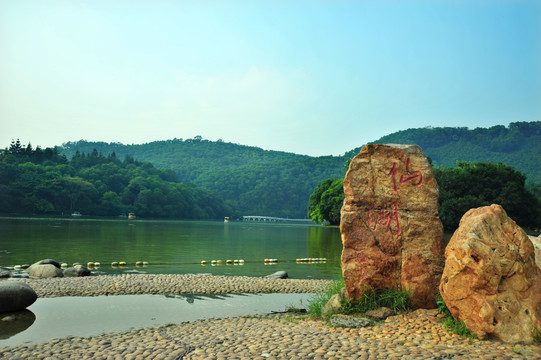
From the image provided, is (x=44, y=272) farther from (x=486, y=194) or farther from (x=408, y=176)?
(x=486, y=194)

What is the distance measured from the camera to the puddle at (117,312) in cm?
1116

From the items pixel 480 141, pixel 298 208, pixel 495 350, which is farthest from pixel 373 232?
pixel 298 208

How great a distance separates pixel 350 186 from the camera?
11805 millimetres

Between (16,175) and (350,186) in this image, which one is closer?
(350,186)

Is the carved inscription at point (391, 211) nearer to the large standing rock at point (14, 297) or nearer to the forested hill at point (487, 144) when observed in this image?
the large standing rock at point (14, 297)

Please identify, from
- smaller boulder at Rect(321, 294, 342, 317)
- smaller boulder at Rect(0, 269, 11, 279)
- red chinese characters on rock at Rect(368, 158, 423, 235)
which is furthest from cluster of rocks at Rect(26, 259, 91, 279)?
red chinese characters on rock at Rect(368, 158, 423, 235)

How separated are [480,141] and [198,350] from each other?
145 meters

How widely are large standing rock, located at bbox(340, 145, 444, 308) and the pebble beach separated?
1.10 metres

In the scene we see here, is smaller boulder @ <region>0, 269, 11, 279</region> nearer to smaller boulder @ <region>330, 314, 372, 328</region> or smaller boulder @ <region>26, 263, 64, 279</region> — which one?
smaller boulder @ <region>26, 263, 64, 279</region>

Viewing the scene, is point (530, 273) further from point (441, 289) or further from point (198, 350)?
point (198, 350)

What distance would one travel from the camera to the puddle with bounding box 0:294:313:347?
11.2 meters

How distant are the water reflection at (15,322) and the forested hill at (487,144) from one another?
111616 millimetres

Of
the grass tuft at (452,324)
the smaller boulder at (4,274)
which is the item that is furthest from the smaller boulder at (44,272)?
the grass tuft at (452,324)

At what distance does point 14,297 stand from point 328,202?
77.1 metres
